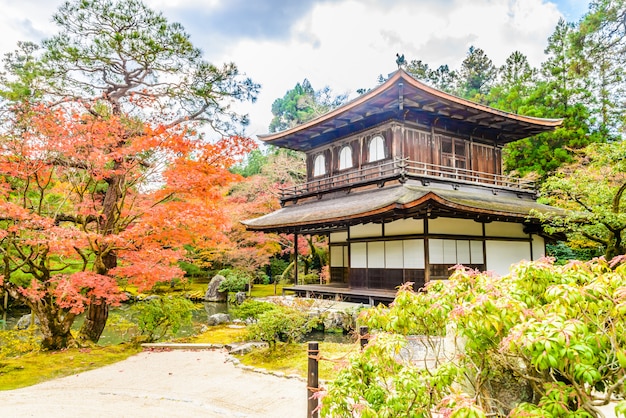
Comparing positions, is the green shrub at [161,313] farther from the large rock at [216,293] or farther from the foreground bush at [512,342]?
the large rock at [216,293]

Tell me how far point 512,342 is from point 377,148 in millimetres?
13052

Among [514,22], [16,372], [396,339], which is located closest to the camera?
[396,339]

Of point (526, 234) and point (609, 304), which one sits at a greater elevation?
point (526, 234)

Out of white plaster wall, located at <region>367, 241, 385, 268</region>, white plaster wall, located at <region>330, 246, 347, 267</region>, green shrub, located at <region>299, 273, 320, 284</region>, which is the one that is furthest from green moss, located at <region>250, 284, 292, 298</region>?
white plaster wall, located at <region>367, 241, 385, 268</region>

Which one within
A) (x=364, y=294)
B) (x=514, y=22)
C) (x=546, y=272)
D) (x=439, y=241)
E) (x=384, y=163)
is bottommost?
(x=364, y=294)

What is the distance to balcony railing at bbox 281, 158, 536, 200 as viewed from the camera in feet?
43.9

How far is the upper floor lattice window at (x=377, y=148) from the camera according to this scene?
47.8ft

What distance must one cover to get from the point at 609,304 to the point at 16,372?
8.92 m

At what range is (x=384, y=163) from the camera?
14266 mm

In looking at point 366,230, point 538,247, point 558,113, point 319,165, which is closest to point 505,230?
point 538,247

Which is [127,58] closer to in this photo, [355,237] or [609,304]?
[355,237]

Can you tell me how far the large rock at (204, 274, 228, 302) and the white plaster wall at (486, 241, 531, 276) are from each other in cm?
A: 1439

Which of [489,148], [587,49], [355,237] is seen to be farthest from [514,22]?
[355,237]

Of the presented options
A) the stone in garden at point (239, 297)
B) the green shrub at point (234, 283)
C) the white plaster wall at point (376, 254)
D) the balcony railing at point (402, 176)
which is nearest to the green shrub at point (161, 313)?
the white plaster wall at point (376, 254)
